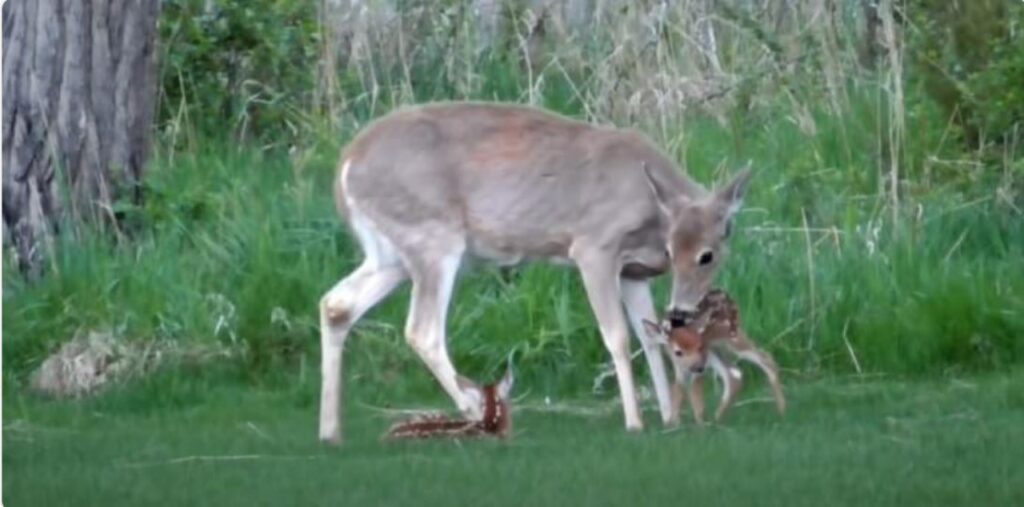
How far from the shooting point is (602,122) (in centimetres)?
1505

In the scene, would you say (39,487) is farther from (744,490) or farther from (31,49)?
(31,49)

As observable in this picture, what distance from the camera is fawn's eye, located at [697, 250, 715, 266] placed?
1078 centimetres

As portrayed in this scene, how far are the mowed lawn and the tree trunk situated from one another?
6.62 ft

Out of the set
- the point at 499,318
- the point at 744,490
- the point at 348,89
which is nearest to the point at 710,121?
the point at 348,89

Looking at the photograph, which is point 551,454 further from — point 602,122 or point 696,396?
point 602,122

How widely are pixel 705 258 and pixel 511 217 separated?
0.83m

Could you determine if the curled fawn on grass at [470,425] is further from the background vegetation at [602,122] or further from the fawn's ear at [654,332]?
the background vegetation at [602,122]

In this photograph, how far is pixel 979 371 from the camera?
11984 millimetres

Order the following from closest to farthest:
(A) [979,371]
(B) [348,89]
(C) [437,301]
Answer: (C) [437,301] → (A) [979,371] → (B) [348,89]

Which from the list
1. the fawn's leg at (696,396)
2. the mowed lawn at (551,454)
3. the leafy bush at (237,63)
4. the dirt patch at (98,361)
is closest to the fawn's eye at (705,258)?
the fawn's leg at (696,396)

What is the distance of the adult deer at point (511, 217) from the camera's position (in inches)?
426

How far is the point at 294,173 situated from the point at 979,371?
4.36m

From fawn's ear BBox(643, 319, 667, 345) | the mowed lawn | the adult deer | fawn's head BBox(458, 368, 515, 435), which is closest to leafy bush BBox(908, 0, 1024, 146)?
the mowed lawn

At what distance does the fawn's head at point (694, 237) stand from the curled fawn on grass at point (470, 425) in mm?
871
